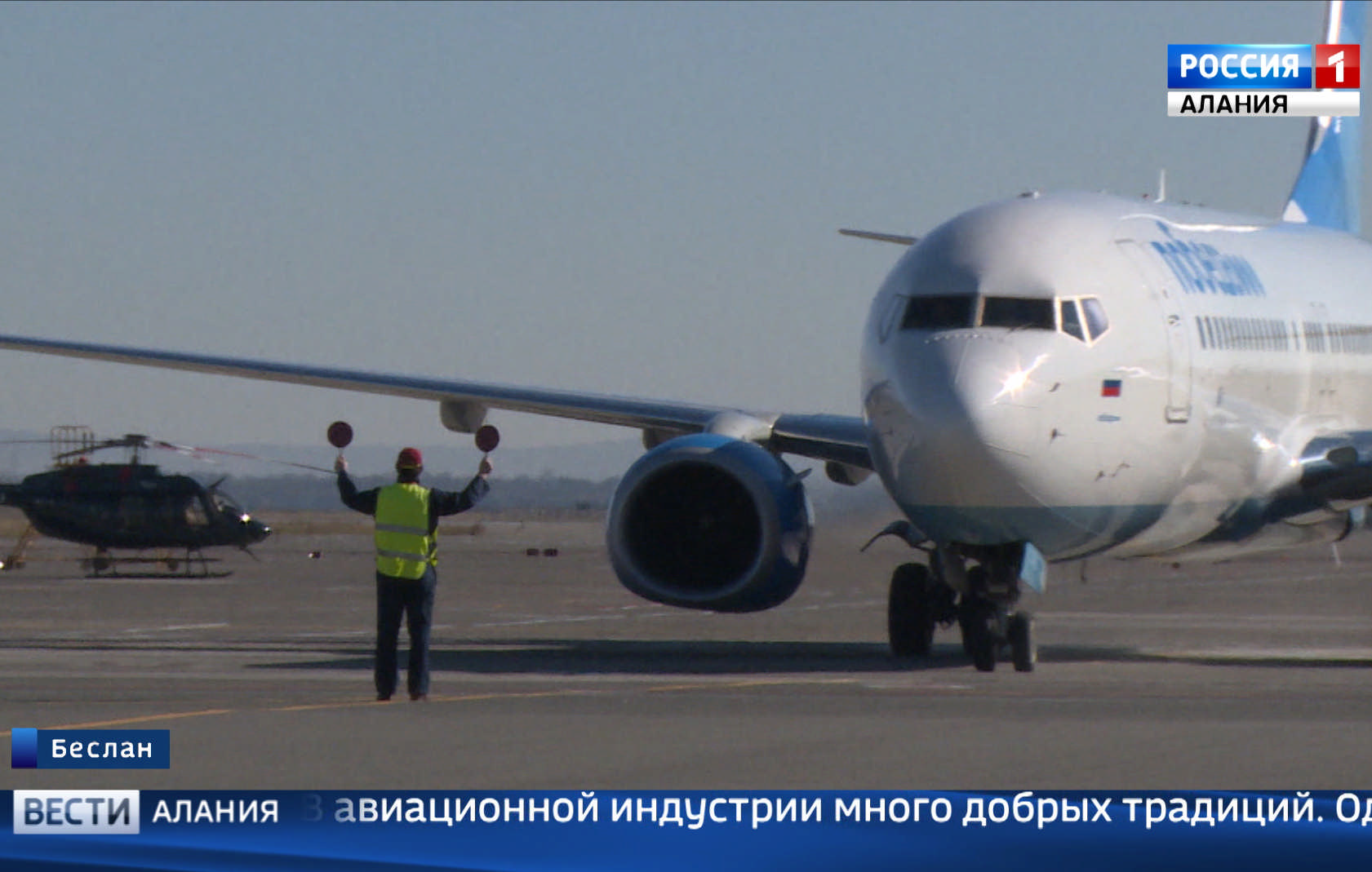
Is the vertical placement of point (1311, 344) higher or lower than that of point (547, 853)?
higher

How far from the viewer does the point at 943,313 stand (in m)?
17.3

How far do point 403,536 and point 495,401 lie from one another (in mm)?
7877

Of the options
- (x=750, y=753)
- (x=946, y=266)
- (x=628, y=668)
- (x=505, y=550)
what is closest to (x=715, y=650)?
(x=628, y=668)

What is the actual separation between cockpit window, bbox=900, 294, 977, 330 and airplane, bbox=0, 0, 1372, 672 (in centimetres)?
2

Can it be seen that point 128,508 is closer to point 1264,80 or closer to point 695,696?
point 1264,80

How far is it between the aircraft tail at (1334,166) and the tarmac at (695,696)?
4751 mm

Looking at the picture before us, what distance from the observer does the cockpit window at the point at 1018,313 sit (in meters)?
17.2

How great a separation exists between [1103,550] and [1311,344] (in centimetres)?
398

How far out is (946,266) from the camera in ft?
58.0

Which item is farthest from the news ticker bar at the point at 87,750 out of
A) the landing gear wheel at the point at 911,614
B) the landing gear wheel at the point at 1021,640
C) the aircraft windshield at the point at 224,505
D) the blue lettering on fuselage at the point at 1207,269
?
the aircraft windshield at the point at 224,505

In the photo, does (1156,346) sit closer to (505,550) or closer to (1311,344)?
(1311,344)

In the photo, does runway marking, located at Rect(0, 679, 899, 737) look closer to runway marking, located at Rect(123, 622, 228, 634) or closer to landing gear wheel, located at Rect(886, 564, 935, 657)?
landing gear wheel, located at Rect(886, 564, 935, 657)

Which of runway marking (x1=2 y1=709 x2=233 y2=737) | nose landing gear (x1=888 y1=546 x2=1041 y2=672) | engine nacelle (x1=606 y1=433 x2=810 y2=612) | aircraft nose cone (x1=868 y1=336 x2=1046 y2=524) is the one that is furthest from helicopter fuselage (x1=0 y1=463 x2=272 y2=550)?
runway marking (x1=2 y1=709 x2=233 y2=737)

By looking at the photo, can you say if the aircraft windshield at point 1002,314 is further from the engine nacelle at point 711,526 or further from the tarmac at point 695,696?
the engine nacelle at point 711,526
